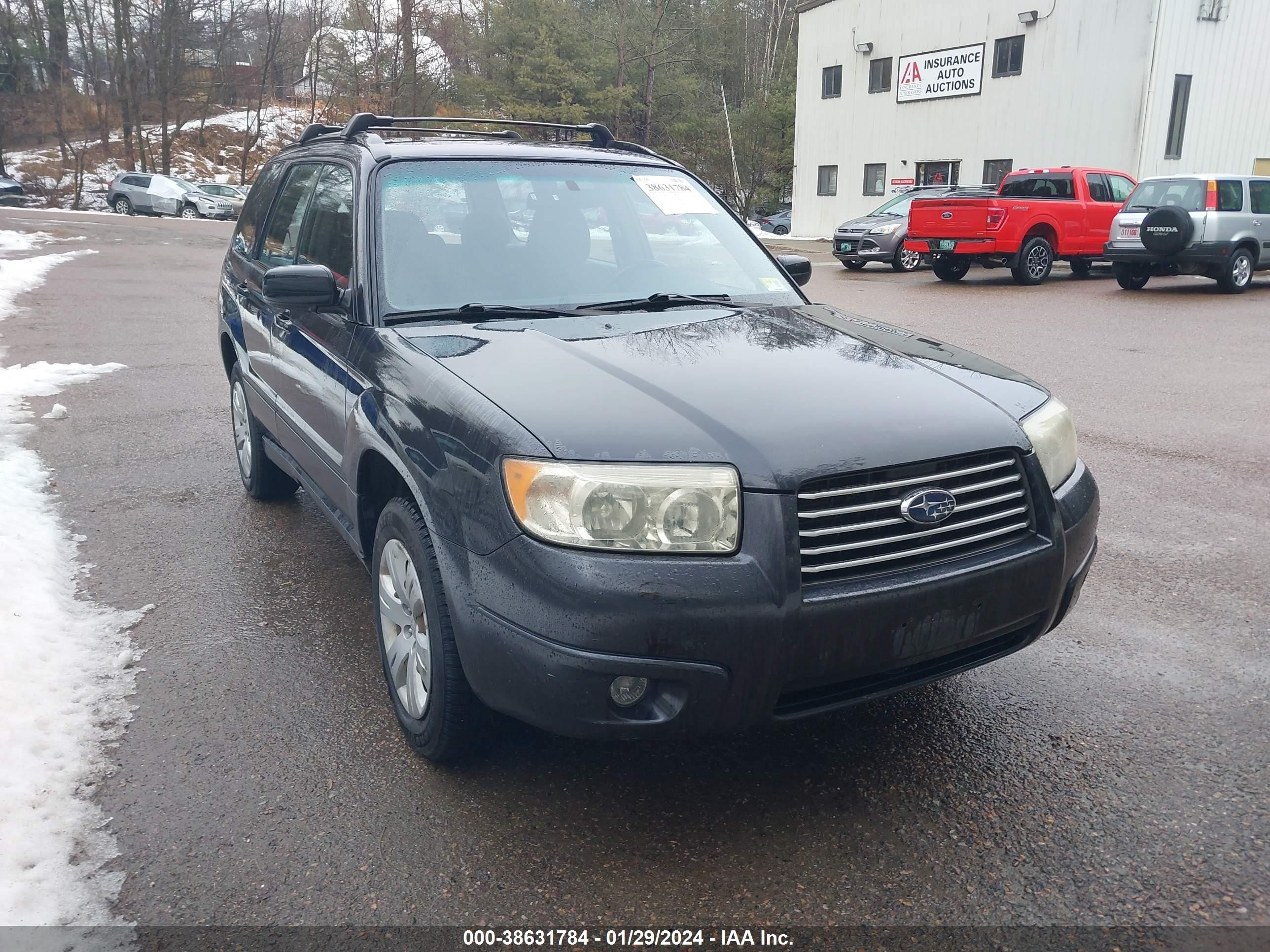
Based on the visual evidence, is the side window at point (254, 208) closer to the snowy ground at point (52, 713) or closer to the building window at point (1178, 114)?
the snowy ground at point (52, 713)

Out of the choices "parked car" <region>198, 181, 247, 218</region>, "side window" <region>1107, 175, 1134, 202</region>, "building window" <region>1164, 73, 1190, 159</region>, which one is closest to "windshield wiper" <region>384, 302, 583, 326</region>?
"side window" <region>1107, 175, 1134, 202</region>

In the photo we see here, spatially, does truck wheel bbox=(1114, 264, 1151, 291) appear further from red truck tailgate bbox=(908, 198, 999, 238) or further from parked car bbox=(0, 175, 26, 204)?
parked car bbox=(0, 175, 26, 204)

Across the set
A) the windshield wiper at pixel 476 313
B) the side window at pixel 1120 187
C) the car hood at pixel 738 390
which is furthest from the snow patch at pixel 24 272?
the side window at pixel 1120 187

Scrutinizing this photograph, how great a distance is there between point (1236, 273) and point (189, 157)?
50215 mm

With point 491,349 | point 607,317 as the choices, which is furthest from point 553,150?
point 491,349

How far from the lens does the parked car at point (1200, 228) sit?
15.5m

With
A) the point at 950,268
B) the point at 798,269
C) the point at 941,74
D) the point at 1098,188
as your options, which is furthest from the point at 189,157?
the point at 798,269

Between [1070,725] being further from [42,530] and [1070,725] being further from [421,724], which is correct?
[42,530]

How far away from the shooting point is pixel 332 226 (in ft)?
12.9

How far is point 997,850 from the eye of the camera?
2586mm

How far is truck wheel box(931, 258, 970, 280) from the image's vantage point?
18.0m

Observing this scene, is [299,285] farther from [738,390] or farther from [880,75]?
[880,75]

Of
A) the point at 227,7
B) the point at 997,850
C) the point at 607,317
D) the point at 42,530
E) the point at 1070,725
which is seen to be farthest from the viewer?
the point at 227,7

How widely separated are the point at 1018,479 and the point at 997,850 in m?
0.96
